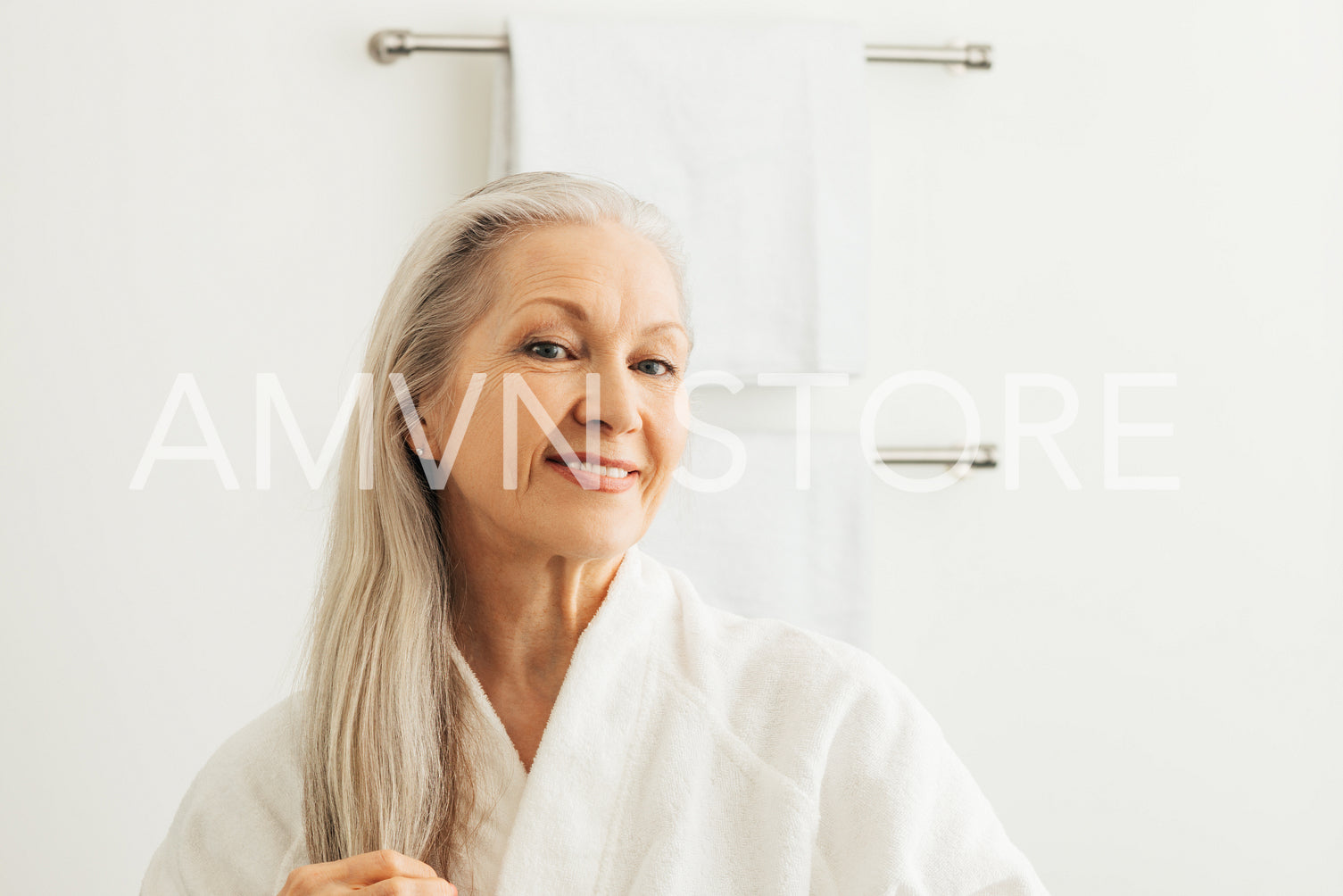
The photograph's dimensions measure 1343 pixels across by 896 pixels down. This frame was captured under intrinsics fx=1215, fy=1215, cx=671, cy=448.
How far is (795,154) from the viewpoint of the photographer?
4.58 feet

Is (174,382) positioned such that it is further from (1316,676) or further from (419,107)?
(1316,676)

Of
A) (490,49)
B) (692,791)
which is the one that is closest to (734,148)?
(490,49)

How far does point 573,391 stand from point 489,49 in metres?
0.63

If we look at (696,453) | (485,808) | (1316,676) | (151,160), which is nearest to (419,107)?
(151,160)

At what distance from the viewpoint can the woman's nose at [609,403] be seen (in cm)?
88

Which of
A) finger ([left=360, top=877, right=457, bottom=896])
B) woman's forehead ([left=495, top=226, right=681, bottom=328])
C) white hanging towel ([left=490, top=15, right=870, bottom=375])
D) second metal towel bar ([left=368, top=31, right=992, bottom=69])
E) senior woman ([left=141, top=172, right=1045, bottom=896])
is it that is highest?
second metal towel bar ([left=368, top=31, right=992, bottom=69])

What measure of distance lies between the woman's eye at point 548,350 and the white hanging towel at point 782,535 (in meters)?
0.48

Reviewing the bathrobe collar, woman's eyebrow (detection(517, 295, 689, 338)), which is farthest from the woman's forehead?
the bathrobe collar

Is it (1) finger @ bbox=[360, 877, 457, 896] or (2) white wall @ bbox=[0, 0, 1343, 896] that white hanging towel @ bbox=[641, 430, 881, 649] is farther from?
(1) finger @ bbox=[360, 877, 457, 896]

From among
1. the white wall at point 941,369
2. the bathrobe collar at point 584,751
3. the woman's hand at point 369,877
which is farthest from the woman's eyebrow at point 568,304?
the white wall at point 941,369

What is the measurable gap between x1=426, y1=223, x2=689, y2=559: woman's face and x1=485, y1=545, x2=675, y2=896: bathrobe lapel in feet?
0.24

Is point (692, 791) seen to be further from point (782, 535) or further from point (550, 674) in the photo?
point (782, 535)

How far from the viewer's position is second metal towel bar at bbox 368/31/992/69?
1.35 meters

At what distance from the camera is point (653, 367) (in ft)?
3.09
